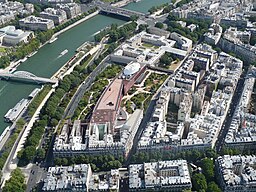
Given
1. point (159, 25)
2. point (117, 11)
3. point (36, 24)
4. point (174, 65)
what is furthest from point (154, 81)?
point (117, 11)

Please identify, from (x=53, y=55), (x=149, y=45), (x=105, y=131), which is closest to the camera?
(x=105, y=131)

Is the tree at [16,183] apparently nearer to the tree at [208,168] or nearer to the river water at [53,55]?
the river water at [53,55]

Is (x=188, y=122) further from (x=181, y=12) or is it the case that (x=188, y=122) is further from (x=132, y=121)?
(x=181, y=12)

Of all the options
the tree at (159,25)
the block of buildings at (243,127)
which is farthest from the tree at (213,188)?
the tree at (159,25)

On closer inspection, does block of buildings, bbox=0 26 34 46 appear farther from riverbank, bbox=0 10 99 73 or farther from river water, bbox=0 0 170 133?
river water, bbox=0 0 170 133

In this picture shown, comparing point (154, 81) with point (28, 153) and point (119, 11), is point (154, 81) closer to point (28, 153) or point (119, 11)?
point (28, 153)

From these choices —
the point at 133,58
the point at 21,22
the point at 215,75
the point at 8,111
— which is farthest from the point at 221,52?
the point at 21,22
